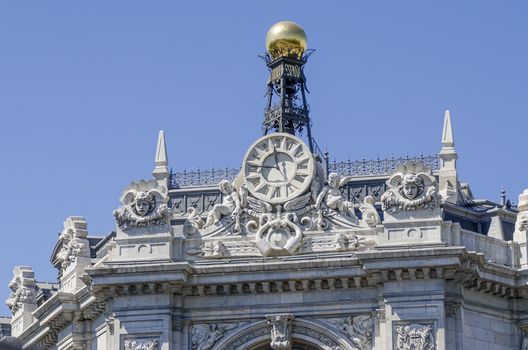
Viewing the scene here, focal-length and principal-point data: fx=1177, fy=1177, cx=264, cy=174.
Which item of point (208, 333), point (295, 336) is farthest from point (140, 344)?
point (295, 336)

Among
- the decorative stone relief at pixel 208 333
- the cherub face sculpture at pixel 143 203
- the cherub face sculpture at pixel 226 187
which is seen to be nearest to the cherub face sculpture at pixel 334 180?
the cherub face sculpture at pixel 226 187

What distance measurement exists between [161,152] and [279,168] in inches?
208

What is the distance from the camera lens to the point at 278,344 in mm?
33875

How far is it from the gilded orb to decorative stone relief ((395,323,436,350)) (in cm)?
1390

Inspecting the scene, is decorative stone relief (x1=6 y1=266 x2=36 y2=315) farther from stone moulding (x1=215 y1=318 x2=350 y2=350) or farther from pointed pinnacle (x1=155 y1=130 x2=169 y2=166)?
stone moulding (x1=215 y1=318 x2=350 y2=350)

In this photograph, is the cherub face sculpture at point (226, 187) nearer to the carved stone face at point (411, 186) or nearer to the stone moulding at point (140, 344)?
the stone moulding at point (140, 344)

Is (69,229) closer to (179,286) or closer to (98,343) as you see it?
(98,343)

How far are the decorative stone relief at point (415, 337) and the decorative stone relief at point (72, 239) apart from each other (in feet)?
41.6

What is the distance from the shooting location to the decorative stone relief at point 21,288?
46250mm

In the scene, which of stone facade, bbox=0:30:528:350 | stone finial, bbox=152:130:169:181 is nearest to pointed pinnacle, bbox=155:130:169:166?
stone finial, bbox=152:130:169:181

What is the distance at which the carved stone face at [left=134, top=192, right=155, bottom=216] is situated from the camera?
1395 inches

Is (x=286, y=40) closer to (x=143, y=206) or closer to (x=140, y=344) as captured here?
(x=143, y=206)

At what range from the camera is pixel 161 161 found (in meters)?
Answer: 39.2

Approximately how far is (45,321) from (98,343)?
168 inches
